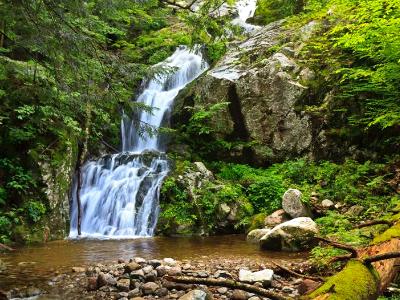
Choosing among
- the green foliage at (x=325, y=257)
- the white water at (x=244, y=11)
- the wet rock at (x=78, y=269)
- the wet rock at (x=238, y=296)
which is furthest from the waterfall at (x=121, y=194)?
the white water at (x=244, y=11)

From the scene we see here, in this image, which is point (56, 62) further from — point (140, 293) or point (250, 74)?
point (250, 74)

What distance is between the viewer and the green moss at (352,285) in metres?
2.54

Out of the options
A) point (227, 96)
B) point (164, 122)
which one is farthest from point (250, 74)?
point (164, 122)

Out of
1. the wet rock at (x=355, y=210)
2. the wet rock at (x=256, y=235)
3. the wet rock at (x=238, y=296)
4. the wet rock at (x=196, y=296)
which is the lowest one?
the wet rock at (x=238, y=296)

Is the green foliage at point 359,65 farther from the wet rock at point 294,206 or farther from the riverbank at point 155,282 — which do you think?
the riverbank at point 155,282

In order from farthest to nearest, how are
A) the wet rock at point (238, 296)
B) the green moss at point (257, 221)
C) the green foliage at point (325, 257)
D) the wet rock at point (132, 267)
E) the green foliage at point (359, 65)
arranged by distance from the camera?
the green moss at point (257, 221) < the green foliage at point (359, 65) < the wet rock at point (132, 267) < the green foliage at point (325, 257) < the wet rock at point (238, 296)

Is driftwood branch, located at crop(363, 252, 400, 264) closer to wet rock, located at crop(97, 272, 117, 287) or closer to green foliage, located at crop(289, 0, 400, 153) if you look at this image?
wet rock, located at crop(97, 272, 117, 287)

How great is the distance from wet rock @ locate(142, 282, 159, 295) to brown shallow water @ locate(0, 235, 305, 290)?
1611 millimetres

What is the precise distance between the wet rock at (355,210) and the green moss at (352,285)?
6.16m

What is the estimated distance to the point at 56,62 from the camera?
5508mm

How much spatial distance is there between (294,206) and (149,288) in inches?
216

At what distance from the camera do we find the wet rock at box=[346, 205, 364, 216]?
873 centimetres

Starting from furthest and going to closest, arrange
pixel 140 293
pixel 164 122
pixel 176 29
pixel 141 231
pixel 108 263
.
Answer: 1. pixel 176 29
2. pixel 164 122
3. pixel 141 231
4. pixel 108 263
5. pixel 140 293

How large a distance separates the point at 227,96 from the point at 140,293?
383 inches
